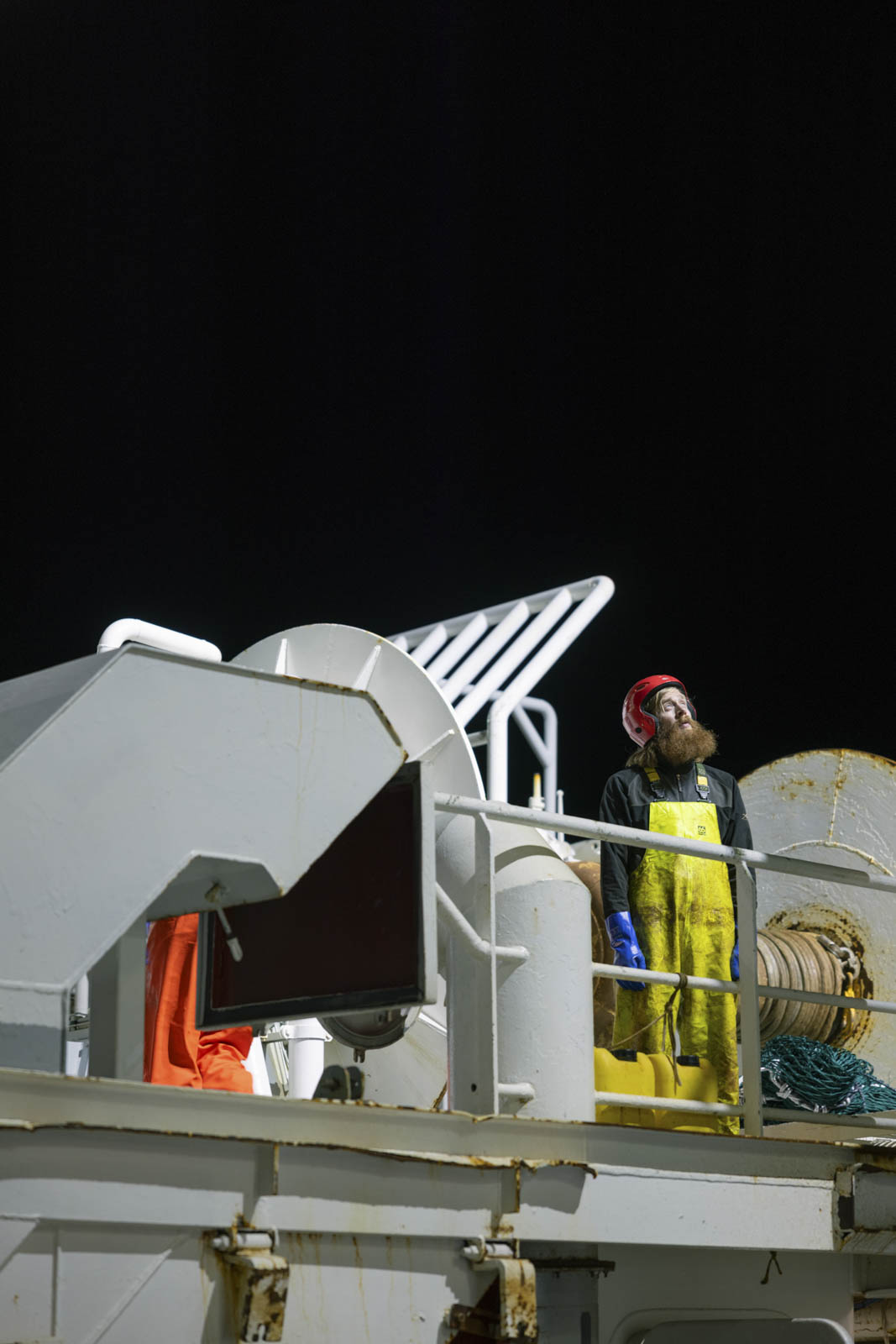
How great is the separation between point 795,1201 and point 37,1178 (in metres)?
2.82

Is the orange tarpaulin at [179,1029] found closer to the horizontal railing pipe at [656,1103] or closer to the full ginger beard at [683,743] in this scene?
the horizontal railing pipe at [656,1103]

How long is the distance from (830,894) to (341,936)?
500 centimetres

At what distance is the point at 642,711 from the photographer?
23.8 feet

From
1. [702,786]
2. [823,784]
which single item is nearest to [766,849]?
[823,784]

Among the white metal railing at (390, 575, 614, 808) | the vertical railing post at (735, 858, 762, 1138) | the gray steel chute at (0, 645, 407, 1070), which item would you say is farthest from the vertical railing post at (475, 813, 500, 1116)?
the white metal railing at (390, 575, 614, 808)

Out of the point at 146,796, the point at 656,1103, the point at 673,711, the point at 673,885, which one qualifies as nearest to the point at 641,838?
the point at 656,1103

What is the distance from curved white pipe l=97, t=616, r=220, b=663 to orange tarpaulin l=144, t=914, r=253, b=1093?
5.34 feet

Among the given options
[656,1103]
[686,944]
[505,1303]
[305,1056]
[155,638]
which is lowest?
[505,1303]

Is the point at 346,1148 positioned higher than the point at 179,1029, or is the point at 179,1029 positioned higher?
the point at 179,1029

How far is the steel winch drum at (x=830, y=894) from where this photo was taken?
8.52 meters

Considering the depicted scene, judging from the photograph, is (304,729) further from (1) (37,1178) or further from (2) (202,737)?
(1) (37,1178)

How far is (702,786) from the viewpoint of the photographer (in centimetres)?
712

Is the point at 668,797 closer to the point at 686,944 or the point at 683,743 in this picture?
the point at 683,743

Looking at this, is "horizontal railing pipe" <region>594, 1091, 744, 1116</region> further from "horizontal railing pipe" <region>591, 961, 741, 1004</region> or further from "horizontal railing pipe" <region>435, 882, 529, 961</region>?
"horizontal railing pipe" <region>435, 882, 529, 961</region>
